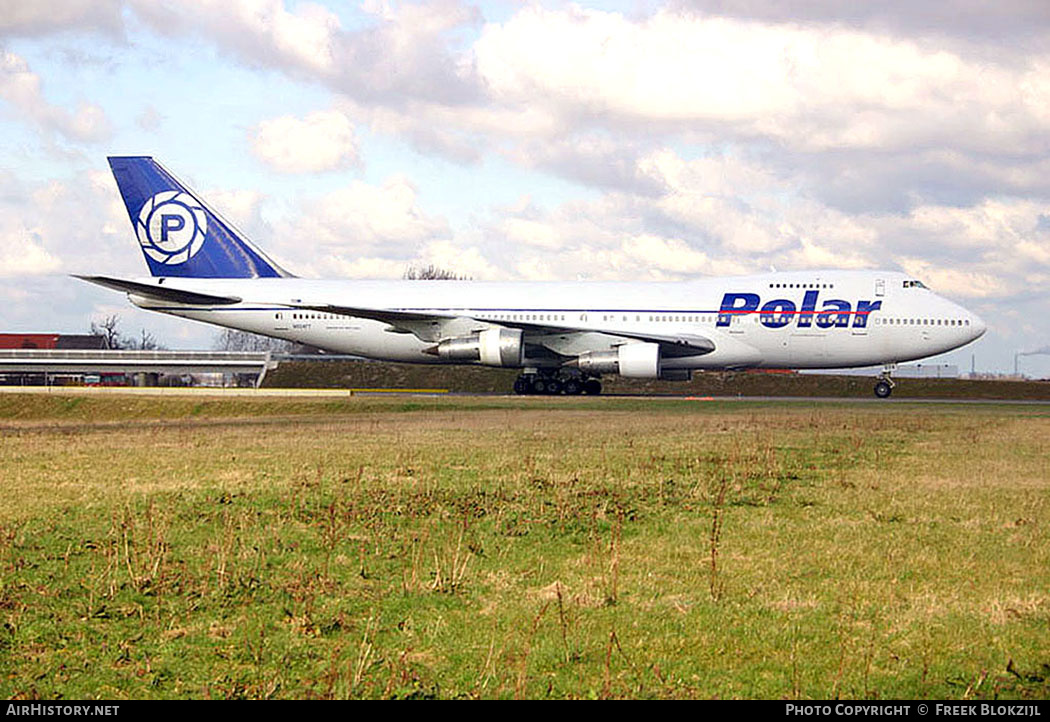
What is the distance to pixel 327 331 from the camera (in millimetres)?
42000

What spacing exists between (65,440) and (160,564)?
514 inches

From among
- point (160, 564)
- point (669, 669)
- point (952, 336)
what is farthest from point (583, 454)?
point (952, 336)

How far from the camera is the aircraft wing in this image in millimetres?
37781

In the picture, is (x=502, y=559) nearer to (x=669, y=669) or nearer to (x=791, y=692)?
(x=669, y=669)

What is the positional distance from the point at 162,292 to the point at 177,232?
429 centimetres

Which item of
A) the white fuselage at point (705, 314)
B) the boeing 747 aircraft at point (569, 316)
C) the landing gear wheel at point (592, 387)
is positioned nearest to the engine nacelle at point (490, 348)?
the boeing 747 aircraft at point (569, 316)

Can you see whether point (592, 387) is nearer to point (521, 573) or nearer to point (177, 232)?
point (177, 232)

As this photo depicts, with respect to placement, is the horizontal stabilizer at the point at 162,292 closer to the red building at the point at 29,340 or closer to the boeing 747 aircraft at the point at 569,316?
the boeing 747 aircraft at the point at 569,316

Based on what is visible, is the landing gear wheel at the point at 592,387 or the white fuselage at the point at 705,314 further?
the landing gear wheel at the point at 592,387

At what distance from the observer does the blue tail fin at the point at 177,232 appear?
43.6 metres

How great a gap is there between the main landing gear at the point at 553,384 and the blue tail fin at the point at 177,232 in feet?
40.9

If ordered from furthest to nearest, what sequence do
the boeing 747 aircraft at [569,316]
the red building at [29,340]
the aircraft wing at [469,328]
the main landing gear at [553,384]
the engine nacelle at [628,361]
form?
the red building at [29,340]
the main landing gear at [553,384]
the boeing 747 aircraft at [569,316]
the aircraft wing at [469,328]
the engine nacelle at [628,361]

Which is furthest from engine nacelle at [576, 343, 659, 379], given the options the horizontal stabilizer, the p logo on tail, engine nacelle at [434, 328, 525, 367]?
the p logo on tail

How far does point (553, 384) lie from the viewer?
4138 cm
